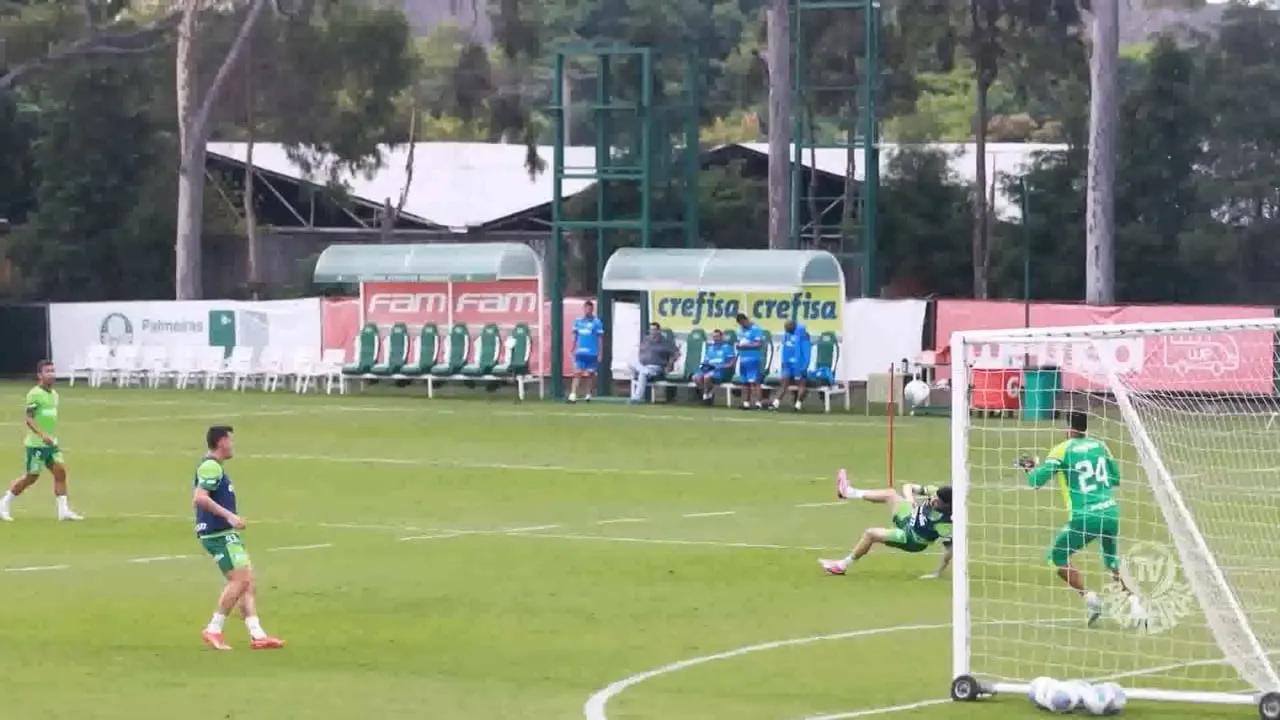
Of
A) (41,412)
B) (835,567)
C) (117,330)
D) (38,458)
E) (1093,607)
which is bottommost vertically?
(835,567)

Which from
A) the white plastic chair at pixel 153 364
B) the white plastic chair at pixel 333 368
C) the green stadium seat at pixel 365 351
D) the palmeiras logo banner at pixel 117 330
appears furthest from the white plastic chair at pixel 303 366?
the palmeiras logo banner at pixel 117 330

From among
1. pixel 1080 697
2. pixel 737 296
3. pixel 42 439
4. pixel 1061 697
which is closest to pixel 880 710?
pixel 1061 697

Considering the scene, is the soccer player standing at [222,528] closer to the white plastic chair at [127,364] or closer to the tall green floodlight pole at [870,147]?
the tall green floodlight pole at [870,147]

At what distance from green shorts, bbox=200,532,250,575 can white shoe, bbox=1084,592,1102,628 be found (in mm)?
6002

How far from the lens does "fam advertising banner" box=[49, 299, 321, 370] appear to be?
54.7m

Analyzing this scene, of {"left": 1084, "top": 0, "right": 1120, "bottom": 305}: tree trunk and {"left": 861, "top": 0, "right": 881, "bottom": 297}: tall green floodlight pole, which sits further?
{"left": 1084, "top": 0, "right": 1120, "bottom": 305}: tree trunk

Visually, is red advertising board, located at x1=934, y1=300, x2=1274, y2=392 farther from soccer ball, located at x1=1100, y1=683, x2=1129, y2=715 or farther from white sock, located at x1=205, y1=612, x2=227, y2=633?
white sock, located at x1=205, y1=612, x2=227, y2=633

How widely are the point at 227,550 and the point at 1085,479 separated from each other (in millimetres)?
6042

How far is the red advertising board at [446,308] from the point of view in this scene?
5047 centimetres

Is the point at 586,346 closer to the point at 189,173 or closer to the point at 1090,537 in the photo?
the point at 189,173

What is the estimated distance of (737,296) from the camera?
1855 inches

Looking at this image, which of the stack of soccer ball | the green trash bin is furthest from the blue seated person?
the stack of soccer ball

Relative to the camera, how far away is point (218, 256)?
254ft

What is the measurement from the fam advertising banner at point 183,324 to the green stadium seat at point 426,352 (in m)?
4.18
